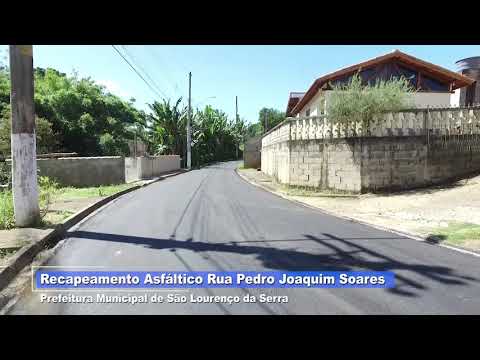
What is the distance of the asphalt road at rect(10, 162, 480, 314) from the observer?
3557 mm

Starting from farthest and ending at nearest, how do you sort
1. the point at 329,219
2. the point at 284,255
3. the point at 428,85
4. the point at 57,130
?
1. the point at 57,130
2. the point at 428,85
3. the point at 329,219
4. the point at 284,255

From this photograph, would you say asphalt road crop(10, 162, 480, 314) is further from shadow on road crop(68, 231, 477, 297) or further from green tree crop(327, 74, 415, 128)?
green tree crop(327, 74, 415, 128)

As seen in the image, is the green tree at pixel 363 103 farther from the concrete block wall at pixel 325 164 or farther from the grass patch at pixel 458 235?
the grass patch at pixel 458 235

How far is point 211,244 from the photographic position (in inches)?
234

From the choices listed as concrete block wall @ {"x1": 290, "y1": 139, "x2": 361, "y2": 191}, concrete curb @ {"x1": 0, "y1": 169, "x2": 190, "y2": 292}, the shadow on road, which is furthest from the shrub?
concrete block wall @ {"x1": 290, "y1": 139, "x2": 361, "y2": 191}

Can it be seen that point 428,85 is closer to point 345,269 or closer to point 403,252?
point 403,252

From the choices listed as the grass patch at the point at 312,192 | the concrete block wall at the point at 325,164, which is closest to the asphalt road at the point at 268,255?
the grass patch at the point at 312,192

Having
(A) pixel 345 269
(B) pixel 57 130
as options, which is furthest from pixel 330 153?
(B) pixel 57 130

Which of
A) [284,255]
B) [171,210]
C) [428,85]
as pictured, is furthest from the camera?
[428,85]

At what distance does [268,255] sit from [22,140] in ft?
17.2

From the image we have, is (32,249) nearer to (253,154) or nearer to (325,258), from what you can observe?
(325,258)

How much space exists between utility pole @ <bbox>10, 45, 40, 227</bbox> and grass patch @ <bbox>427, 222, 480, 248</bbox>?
7778 millimetres

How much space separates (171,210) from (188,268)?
189 inches

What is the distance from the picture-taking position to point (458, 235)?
255 inches
